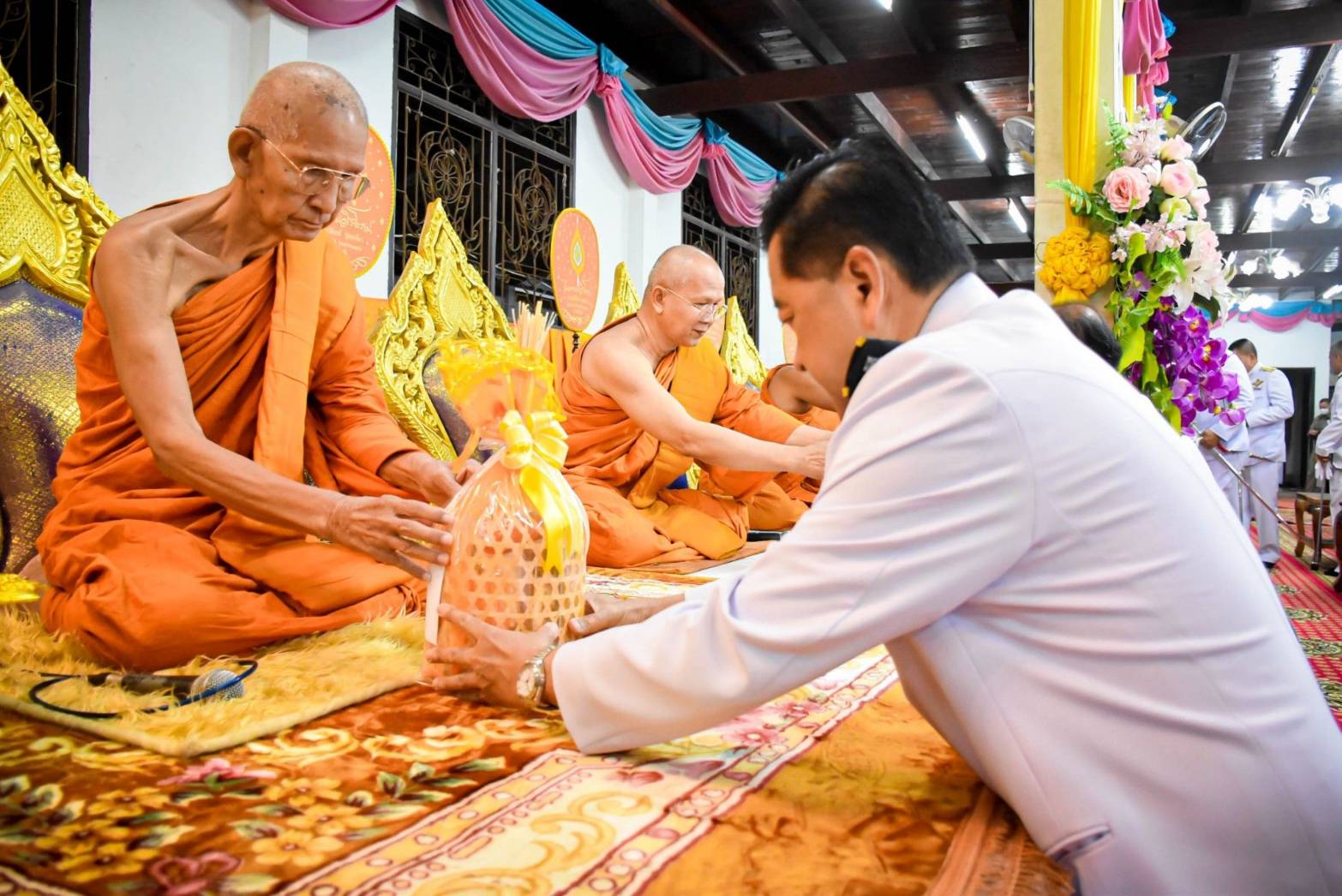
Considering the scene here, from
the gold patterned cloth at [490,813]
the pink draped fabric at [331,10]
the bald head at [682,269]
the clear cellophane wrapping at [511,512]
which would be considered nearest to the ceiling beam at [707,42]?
the pink draped fabric at [331,10]

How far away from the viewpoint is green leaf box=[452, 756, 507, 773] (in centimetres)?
126

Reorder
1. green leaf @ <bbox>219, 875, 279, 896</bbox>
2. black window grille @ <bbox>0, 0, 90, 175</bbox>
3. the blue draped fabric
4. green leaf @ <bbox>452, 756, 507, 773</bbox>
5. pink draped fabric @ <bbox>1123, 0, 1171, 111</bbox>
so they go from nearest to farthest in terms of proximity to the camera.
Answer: green leaf @ <bbox>219, 875, 279, 896</bbox>, green leaf @ <bbox>452, 756, 507, 773</bbox>, black window grille @ <bbox>0, 0, 90, 175</bbox>, pink draped fabric @ <bbox>1123, 0, 1171, 111</bbox>, the blue draped fabric

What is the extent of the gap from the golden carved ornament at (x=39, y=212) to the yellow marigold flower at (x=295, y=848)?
194cm

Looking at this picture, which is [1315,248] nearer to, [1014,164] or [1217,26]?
[1014,164]

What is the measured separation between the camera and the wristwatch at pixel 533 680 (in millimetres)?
1396

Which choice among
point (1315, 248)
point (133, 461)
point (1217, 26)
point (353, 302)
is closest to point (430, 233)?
point (353, 302)

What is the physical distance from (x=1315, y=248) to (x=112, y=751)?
17.5 metres

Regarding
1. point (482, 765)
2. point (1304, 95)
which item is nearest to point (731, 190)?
point (1304, 95)

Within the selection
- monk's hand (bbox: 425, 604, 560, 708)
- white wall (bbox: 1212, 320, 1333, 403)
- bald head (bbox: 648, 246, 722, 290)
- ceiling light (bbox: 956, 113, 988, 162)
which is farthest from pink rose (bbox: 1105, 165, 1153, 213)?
white wall (bbox: 1212, 320, 1333, 403)

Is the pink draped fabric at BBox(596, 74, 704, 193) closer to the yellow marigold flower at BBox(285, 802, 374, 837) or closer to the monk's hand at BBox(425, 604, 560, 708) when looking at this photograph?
the monk's hand at BBox(425, 604, 560, 708)

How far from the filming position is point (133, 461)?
194 centimetres

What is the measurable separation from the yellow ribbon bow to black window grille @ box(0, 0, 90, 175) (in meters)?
2.96

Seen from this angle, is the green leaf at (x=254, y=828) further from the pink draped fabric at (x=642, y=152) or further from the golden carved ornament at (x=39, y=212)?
the pink draped fabric at (x=642, y=152)

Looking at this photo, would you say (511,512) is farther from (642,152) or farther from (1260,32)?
(1260,32)
